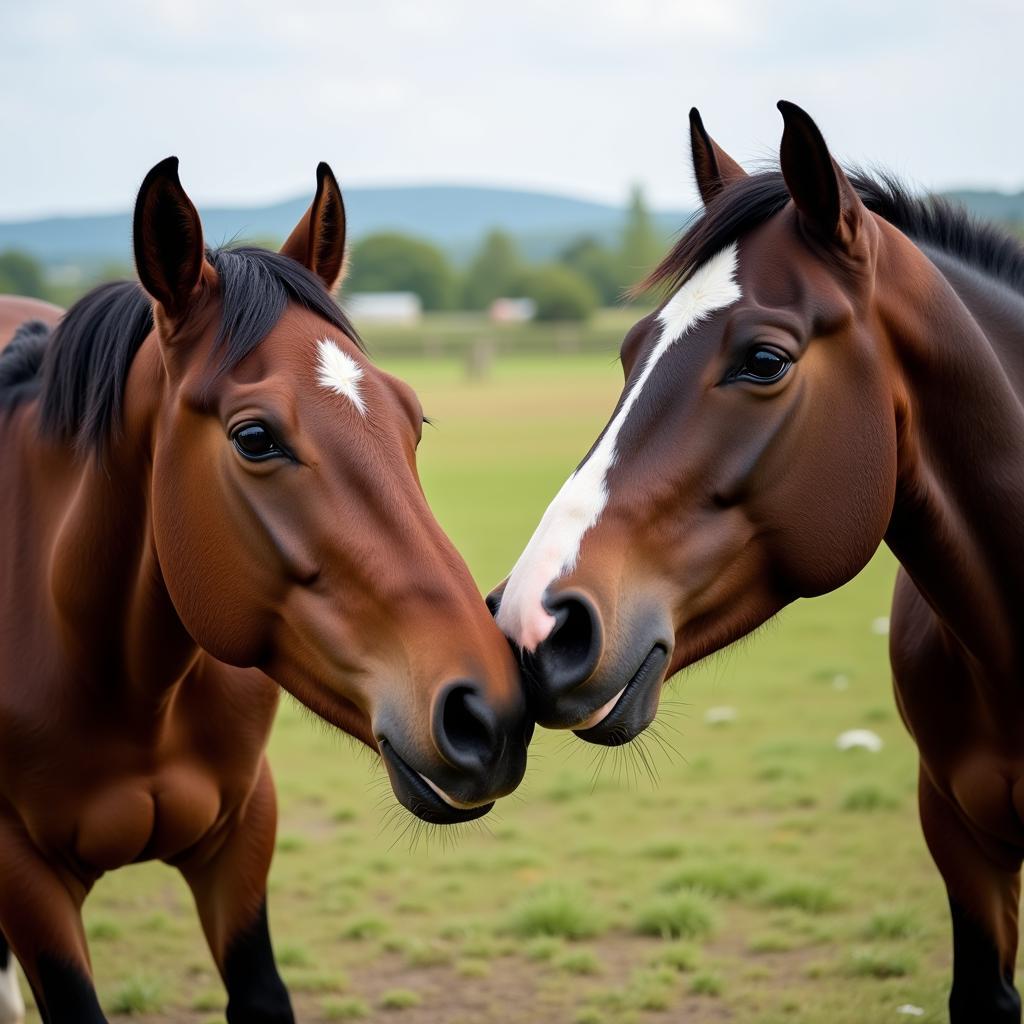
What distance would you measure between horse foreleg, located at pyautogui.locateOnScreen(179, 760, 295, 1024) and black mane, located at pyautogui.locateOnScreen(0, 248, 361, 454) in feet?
4.01

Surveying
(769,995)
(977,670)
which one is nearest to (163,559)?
(977,670)

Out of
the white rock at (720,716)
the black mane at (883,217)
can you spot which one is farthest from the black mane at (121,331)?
the white rock at (720,716)

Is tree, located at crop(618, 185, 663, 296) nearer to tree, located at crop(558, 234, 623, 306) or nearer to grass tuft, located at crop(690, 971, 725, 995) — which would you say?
tree, located at crop(558, 234, 623, 306)

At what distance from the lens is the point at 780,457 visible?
2.57m

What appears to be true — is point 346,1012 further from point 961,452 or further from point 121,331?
point 961,452

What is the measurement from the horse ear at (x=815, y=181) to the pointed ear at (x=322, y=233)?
1140 mm

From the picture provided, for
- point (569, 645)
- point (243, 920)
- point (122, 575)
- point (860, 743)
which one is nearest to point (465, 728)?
point (569, 645)

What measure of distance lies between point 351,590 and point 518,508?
12.9 m

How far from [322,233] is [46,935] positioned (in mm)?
1890

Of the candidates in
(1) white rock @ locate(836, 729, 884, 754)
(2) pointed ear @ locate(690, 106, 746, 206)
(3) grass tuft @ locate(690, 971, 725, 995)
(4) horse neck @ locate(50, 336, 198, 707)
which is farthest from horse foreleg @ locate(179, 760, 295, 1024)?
(1) white rock @ locate(836, 729, 884, 754)

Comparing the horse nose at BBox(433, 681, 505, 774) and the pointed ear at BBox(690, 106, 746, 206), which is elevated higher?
the pointed ear at BBox(690, 106, 746, 206)

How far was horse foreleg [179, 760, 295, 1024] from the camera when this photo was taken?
11.6 ft

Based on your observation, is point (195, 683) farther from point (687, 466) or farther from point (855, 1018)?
point (855, 1018)

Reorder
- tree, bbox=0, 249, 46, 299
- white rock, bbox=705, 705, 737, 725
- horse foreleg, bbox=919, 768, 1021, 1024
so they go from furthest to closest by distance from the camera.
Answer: tree, bbox=0, 249, 46, 299 → white rock, bbox=705, 705, 737, 725 → horse foreleg, bbox=919, 768, 1021, 1024
